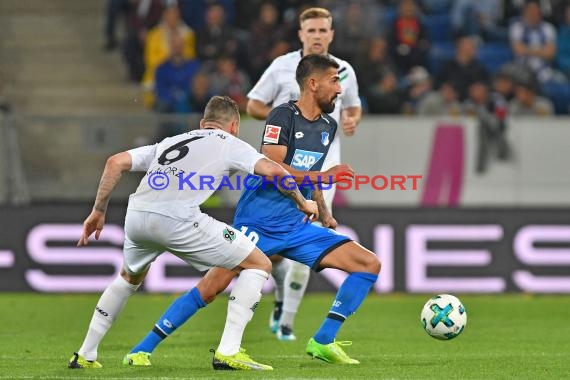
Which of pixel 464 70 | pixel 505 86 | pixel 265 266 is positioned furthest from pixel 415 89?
pixel 265 266

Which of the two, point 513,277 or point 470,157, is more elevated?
point 470,157

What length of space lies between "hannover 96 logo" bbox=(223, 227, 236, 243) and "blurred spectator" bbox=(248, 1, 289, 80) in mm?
8968

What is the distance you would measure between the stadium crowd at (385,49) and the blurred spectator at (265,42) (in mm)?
13

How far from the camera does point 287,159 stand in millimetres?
8219

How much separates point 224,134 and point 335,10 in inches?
386

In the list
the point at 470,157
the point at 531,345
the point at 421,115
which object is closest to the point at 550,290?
the point at 470,157

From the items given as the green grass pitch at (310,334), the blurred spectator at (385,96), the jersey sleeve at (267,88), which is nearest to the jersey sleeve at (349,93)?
the jersey sleeve at (267,88)

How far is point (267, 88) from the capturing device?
10.2m

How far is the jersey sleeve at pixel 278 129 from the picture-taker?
802 cm

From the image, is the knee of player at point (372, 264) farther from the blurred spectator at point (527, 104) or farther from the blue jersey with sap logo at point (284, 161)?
the blurred spectator at point (527, 104)

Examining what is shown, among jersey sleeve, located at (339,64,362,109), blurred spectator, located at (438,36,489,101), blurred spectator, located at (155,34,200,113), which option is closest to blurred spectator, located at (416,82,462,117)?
blurred spectator, located at (438,36,489,101)

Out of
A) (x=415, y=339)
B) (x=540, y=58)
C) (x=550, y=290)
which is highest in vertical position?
(x=540, y=58)

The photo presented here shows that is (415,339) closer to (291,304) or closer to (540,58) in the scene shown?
(291,304)

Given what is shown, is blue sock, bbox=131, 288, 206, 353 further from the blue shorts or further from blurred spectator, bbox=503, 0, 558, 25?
blurred spectator, bbox=503, 0, 558, 25
